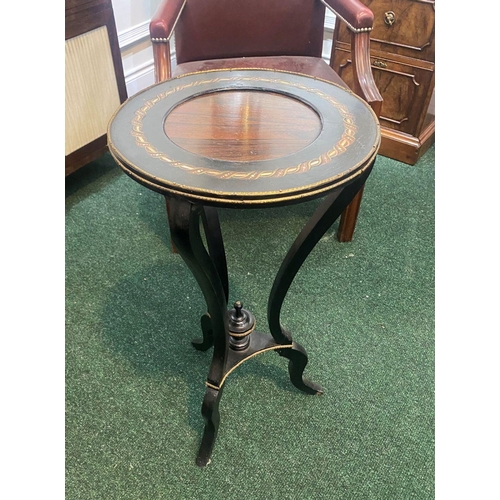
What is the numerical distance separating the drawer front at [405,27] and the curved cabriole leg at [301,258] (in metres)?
1.39

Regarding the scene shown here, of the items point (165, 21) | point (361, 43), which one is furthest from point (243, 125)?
point (361, 43)

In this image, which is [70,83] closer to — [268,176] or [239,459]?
[268,176]

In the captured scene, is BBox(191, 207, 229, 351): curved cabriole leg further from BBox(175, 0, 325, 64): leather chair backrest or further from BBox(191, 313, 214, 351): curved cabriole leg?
BBox(175, 0, 325, 64): leather chair backrest

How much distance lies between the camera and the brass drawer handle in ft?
6.40

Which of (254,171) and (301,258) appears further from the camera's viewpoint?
(301,258)

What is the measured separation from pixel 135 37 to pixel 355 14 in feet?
4.35

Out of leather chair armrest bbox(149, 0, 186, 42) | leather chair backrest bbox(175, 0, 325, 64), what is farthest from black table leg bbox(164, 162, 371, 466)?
leather chair backrest bbox(175, 0, 325, 64)

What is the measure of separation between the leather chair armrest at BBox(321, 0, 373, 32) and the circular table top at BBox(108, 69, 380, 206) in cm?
54

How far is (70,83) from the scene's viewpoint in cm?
172

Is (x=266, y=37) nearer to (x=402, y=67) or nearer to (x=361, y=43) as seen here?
(x=361, y=43)

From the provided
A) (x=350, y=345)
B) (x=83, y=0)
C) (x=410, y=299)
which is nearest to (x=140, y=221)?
(x=83, y=0)

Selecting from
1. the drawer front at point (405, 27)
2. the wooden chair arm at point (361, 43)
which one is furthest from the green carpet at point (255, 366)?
the drawer front at point (405, 27)

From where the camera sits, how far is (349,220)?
1.70m

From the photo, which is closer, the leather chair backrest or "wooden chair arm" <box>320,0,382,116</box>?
"wooden chair arm" <box>320,0,382,116</box>
